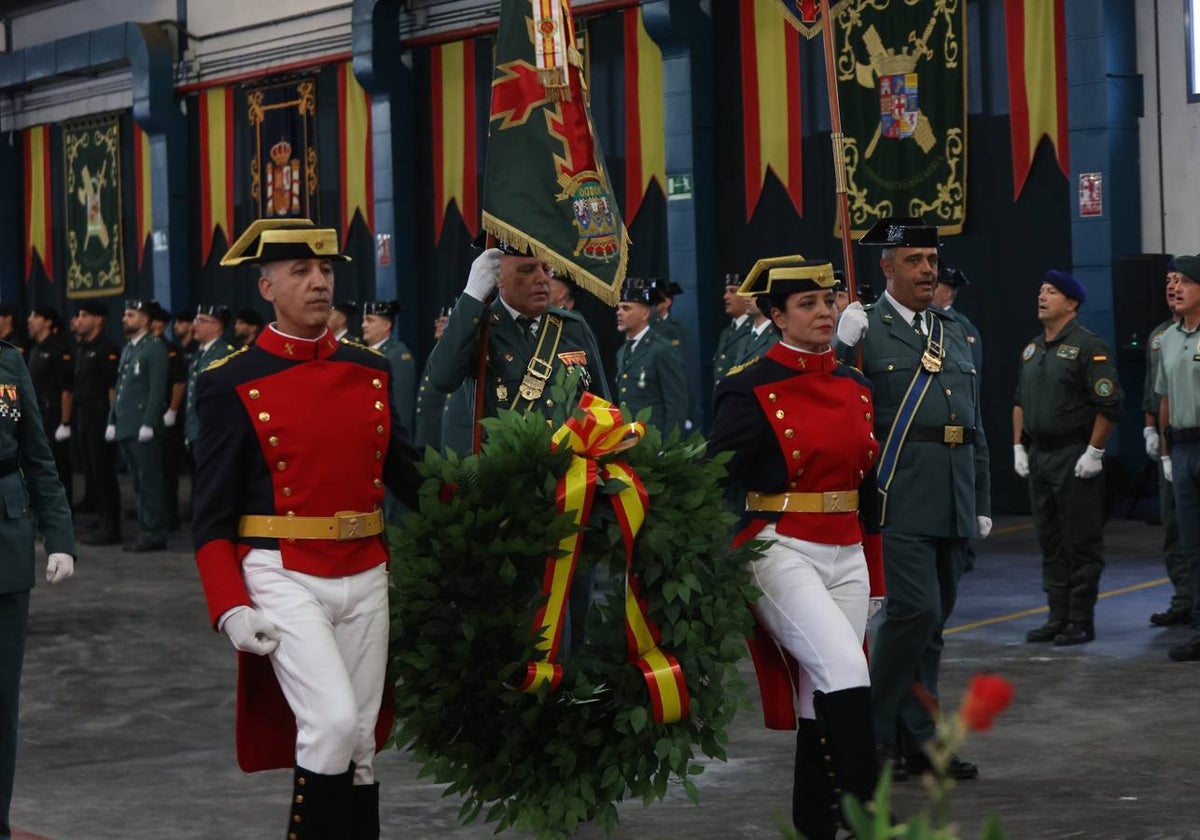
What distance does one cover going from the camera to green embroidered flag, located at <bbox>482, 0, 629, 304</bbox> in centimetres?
495

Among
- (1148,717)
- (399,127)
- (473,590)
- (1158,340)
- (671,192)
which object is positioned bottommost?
(1148,717)

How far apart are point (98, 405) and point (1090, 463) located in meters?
8.73

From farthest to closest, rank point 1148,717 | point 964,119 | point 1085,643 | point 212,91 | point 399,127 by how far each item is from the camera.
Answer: point 212,91 < point 399,127 < point 964,119 < point 1085,643 < point 1148,717

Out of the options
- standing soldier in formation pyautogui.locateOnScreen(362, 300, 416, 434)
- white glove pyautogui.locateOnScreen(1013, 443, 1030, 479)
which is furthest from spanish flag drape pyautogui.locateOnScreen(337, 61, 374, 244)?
white glove pyautogui.locateOnScreen(1013, 443, 1030, 479)

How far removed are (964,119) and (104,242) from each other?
1275 centimetres

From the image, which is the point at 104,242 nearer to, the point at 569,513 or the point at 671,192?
the point at 671,192

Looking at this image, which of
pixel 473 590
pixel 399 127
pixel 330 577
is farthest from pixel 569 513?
pixel 399 127

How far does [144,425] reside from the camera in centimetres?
1316

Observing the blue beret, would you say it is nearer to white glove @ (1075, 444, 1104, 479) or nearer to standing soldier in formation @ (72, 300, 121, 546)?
white glove @ (1075, 444, 1104, 479)

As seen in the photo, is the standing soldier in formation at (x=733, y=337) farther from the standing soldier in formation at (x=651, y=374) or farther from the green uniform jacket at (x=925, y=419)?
the green uniform jacket at (x=925, y=419)

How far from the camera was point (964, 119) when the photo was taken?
43.8ft

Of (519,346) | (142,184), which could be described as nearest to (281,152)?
(142,184)

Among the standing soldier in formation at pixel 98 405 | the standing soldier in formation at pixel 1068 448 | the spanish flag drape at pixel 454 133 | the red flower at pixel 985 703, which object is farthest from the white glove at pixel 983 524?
the spanish flag drape at pixel 454 133

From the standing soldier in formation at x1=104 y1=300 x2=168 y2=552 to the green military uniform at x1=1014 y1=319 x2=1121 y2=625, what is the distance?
7.38 metres
